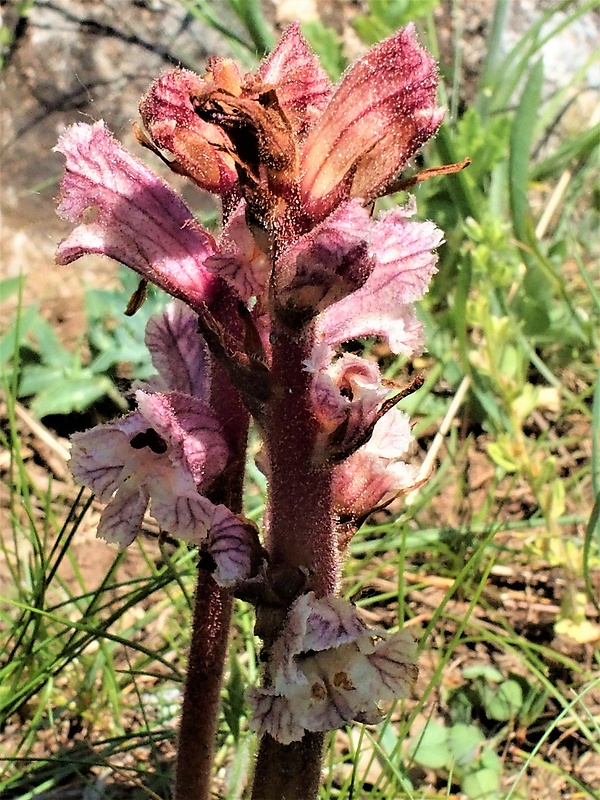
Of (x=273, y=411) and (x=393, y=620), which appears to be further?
(x=393, y=620)

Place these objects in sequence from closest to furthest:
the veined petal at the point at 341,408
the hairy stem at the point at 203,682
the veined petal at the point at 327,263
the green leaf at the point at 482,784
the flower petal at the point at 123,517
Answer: the veined petal at the point at 327,263 < the veined petal at the point at 341,408 < the flower petal at the point at 123,517 < the hairy stem at the point at 203,682 < the green leaf at the point at 482,784

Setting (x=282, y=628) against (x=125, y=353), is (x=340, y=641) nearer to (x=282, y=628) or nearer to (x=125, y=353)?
(x=282, y=628)

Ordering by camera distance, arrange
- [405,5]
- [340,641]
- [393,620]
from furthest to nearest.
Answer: [405,5] → [393,620] → [340,641]

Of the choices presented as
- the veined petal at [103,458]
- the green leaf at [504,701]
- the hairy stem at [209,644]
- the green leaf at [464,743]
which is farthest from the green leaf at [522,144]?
the veined petal at [103,458]

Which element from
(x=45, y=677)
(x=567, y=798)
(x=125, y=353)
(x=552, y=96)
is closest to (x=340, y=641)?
(x=45, y=677)

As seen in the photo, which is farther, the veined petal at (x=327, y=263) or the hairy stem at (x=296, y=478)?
the hairy stem at (x=296, y=478)

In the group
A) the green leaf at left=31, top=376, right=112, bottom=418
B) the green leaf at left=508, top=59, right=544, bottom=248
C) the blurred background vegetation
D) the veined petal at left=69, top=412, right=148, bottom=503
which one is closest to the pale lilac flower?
the veined petal at left=69, top=412, right=148, bottom=503

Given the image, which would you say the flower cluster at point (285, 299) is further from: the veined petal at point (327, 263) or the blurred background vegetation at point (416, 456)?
the blurred background vegetation at point (416, 456)
